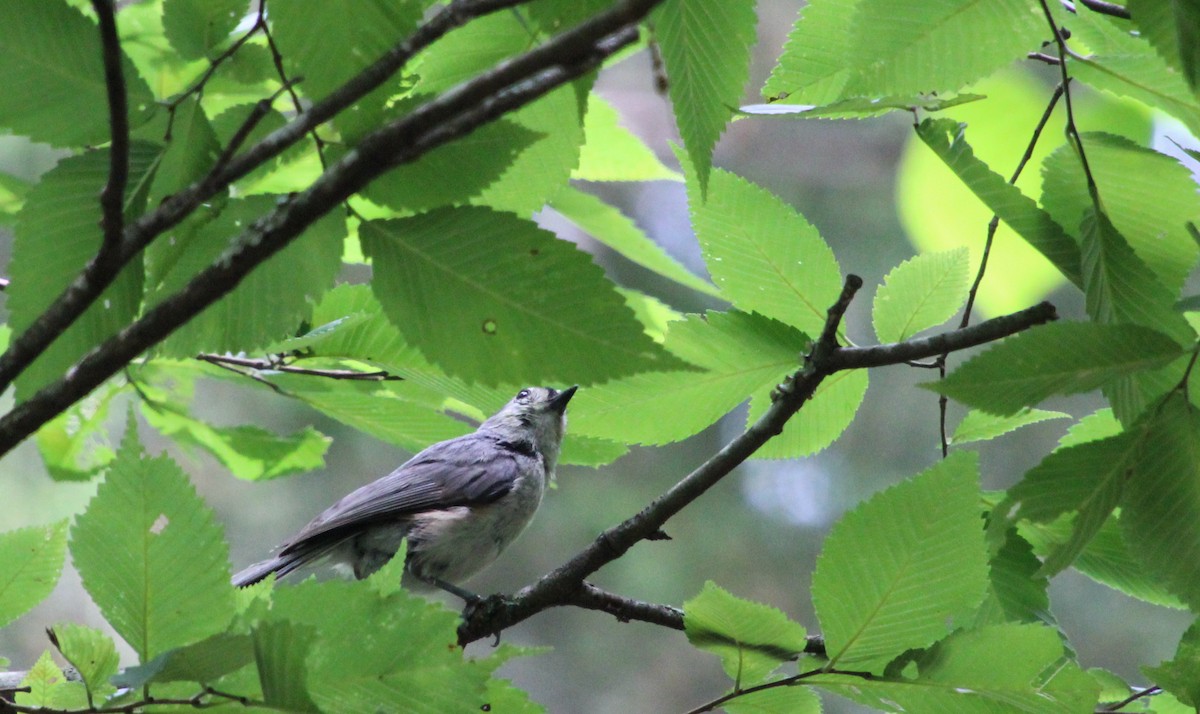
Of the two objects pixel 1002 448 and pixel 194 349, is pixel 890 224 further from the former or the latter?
pixel 194 349

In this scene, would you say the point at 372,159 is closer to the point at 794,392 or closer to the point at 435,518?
the point at 794,392

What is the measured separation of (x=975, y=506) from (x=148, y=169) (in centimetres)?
98

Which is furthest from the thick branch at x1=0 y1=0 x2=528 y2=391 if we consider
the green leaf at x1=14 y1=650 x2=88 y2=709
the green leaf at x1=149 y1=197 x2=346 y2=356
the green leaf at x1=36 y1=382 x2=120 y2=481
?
the green leaf at x1=36 y1=382 x2=120 y2=481

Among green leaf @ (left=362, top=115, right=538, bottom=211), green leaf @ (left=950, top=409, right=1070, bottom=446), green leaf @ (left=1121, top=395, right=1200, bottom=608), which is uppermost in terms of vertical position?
green leaf @ (left=362, top=115, right=538, bottom=211)

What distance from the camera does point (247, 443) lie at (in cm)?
225

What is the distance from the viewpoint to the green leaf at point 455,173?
40.1 inches

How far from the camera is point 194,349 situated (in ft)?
3.69

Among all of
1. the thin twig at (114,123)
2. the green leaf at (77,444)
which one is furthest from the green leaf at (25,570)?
the green leaf at (77,444)

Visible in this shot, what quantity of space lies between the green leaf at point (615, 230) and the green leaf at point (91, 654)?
1137mm

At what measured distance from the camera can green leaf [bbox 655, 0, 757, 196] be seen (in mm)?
1149

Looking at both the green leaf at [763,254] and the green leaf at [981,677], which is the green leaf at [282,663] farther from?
the green leaf at [763,254]

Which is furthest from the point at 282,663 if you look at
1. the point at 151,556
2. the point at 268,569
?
the point at 268,569

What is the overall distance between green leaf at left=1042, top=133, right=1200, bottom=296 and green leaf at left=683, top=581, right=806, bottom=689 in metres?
0.63

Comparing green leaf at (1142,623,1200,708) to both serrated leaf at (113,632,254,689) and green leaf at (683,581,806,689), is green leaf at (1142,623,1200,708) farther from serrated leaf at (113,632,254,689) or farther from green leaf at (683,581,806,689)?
serrated leaf at (113,632,254,689)
